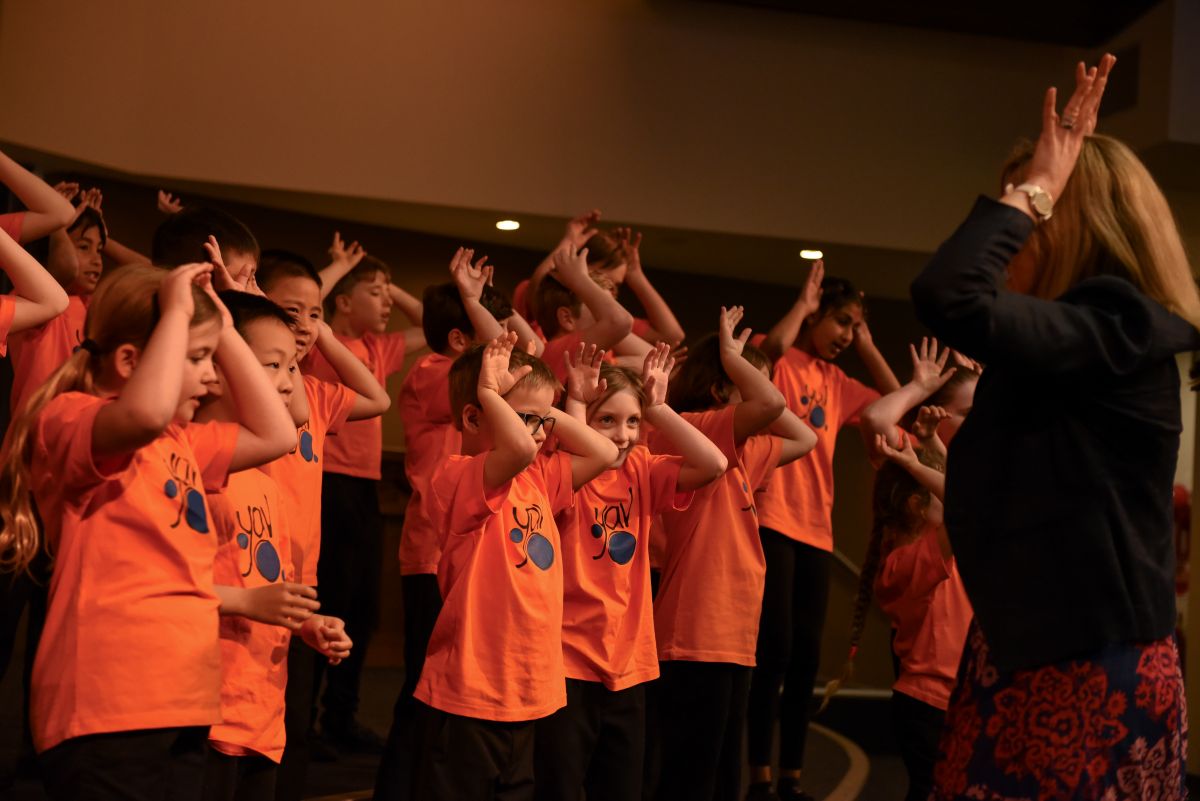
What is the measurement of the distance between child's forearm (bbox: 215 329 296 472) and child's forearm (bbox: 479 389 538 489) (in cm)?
45

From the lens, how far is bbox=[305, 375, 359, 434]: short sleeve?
124 inches

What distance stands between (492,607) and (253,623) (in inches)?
18.9

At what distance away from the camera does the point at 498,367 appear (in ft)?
8.56

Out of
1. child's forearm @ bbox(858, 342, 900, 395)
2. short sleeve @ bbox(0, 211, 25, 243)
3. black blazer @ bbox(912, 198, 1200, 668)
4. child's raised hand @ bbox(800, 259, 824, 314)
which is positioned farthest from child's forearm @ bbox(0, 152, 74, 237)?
child's forearm @ bbox(858, 342, 900, 395)

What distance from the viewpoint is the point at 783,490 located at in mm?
4051

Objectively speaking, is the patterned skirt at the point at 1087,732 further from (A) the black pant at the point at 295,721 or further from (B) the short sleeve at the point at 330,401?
(B) the short sleeve at the point at 330,401

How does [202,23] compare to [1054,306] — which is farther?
[202,23]

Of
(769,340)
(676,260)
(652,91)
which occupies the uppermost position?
(652,91)

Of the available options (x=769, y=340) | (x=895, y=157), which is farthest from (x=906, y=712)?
(x=895, y=157)

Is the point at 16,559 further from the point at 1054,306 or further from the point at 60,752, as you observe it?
the point at 1054,306

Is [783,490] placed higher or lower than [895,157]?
lower

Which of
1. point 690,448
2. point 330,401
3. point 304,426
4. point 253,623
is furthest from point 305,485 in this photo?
point 690,448

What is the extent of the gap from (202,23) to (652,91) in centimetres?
187

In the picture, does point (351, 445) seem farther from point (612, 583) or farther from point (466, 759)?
point (466, 759)
